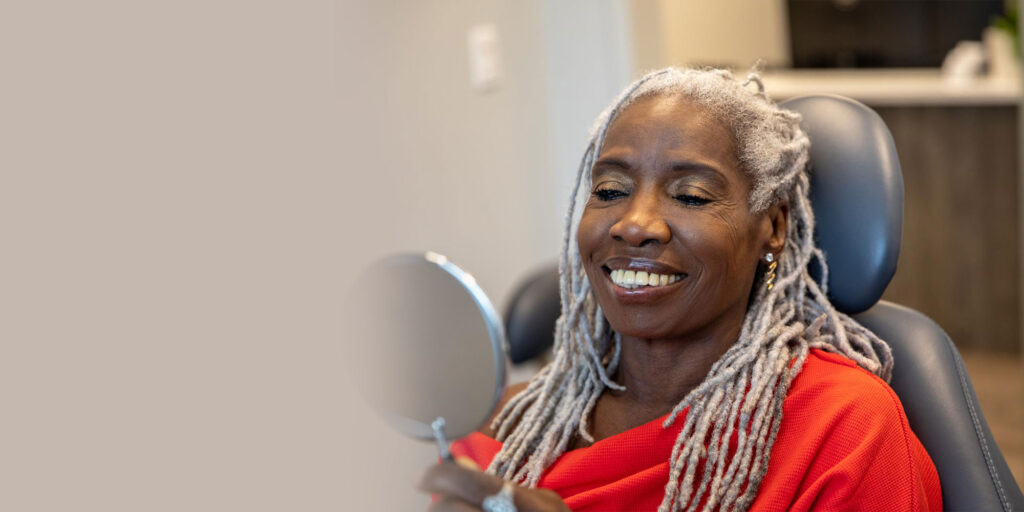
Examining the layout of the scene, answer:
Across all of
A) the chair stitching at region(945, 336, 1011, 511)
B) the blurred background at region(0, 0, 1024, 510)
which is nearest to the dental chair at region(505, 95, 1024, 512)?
the chair stitching at region(945, 336, 1011, 511)

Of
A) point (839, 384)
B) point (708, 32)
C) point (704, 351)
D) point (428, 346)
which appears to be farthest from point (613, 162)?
point (708, 32)

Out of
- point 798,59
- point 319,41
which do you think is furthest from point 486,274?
point 798,59

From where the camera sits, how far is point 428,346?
82 centimetres

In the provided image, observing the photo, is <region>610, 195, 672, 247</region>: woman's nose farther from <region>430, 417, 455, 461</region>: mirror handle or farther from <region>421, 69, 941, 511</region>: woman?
<region>430, 417, 455, 461</region>: mirror handle

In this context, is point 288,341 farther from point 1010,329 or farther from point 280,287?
point 1010,329

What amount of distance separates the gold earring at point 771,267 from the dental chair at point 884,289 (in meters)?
0.06

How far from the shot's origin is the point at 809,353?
1.22 meters

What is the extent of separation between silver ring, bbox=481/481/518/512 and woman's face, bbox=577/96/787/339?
42cm

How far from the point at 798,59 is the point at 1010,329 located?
190cm

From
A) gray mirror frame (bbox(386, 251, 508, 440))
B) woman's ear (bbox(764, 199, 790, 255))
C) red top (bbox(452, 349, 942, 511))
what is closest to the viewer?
gray mirror frame (bbox(386, 251, 508, 440))

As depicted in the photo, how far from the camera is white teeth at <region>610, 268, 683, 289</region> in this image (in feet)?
3.81

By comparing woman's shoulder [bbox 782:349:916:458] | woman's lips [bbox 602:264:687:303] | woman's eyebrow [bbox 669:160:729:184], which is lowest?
woman's shoulder [bbox 782:349:916:458]

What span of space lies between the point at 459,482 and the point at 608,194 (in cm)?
54

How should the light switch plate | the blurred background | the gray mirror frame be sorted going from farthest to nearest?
the light switch plate → the gray mirror frame → the blurred background
